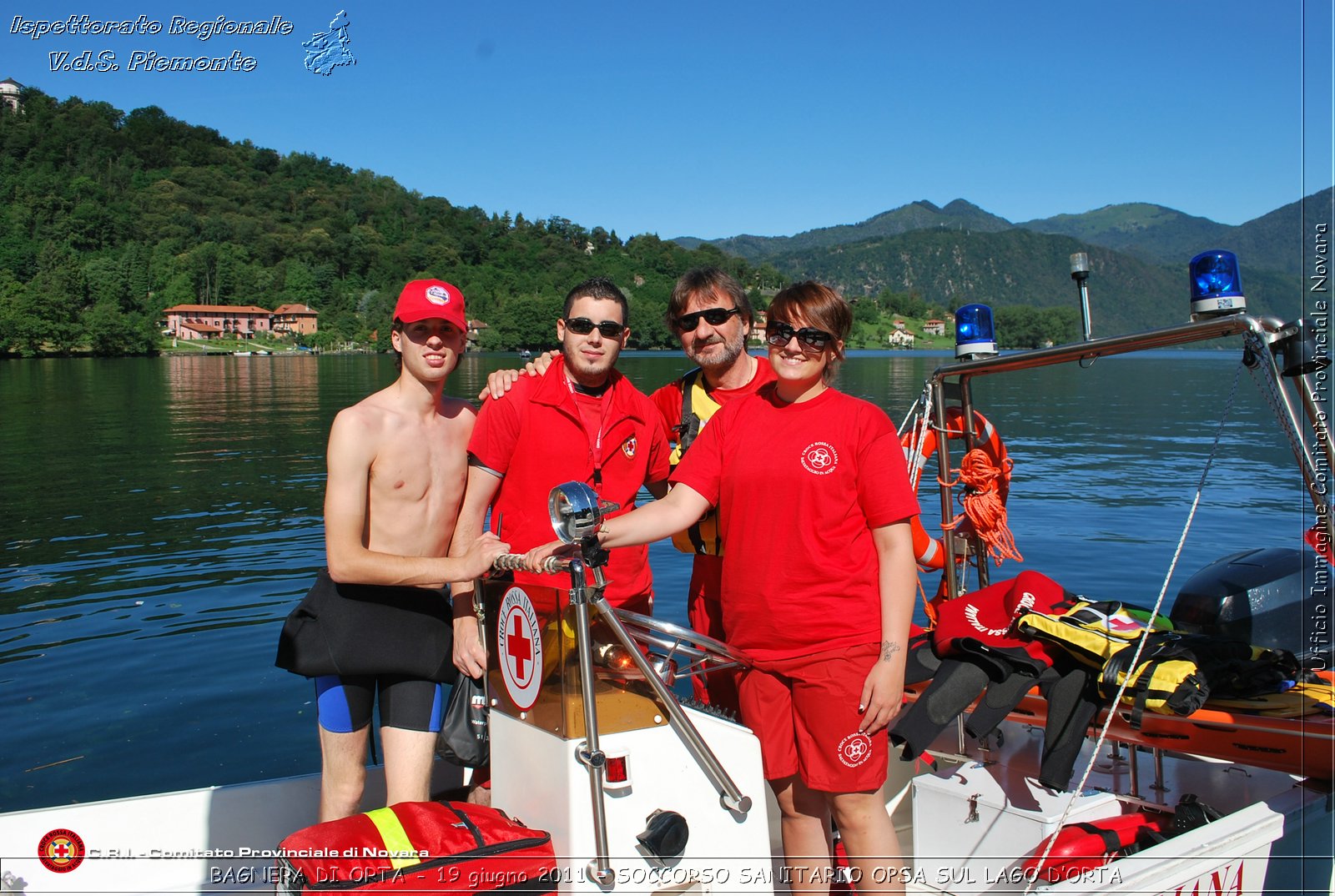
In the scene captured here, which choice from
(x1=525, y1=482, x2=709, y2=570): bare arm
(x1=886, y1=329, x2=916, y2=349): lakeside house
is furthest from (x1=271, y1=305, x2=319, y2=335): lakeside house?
(x1=525, y1=482, x2=709, y2=570): bare arm

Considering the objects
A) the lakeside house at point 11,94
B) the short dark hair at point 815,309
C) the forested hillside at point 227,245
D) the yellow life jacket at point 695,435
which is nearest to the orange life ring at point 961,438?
the yellow life jacket at point 695,435

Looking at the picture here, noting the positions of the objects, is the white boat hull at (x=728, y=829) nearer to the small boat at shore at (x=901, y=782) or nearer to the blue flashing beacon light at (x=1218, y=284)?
the small boat at shore at (x=901, y=782)

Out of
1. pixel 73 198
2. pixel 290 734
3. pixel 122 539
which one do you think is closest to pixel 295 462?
pixel 122 539

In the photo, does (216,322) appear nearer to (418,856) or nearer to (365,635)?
(365,635)

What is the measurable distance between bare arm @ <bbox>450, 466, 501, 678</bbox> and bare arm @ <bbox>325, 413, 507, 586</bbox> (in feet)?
0.34

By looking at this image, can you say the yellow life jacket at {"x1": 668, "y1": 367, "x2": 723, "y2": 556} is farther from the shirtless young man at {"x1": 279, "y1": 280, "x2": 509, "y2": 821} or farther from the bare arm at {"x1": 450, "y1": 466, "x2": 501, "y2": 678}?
the shirtless young man at {"x1": 279, "y1": 280, "x2": 509, "y2": 821}

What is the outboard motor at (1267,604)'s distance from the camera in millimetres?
4234

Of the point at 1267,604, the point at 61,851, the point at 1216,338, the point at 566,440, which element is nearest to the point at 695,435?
the point at 566,440

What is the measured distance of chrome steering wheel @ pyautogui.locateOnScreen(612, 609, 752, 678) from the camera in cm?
243

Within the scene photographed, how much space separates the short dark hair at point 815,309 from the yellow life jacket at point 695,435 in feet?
2.82

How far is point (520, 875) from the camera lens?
2.20 m

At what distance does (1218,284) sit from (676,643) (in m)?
2.16

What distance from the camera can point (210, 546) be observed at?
12.9m

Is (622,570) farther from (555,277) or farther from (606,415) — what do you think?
(555,277)
